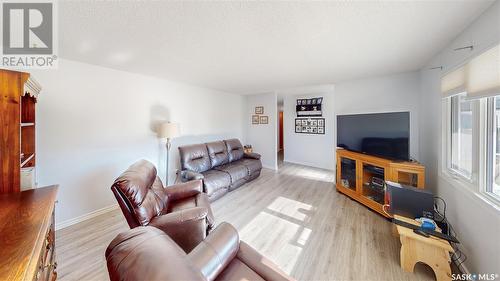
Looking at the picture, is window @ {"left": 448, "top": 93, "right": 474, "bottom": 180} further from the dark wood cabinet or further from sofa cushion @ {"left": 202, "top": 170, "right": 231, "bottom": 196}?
the dark wood cabinet

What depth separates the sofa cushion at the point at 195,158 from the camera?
127 inches

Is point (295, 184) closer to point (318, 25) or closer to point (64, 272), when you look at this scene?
point (318, 25)

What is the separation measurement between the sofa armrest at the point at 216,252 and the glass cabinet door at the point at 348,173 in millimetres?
2741

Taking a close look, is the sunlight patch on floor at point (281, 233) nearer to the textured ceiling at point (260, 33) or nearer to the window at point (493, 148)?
the window at point (493, 148)

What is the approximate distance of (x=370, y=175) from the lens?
2900 millimetres

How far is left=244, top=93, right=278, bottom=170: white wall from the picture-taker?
5062mm

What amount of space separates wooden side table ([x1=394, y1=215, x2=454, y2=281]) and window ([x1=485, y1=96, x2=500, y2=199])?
59 centimetres

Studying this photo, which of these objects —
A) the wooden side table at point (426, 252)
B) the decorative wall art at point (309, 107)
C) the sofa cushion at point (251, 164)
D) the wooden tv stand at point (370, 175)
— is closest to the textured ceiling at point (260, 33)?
the wooden tv stand at point (370, 175)

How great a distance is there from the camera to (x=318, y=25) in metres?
1.54

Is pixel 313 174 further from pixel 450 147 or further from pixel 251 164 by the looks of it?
pixel 450 147

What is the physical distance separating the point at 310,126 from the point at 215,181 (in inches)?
148

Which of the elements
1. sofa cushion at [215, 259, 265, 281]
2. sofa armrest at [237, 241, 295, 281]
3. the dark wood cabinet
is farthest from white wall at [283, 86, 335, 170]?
the dark wood cabinet

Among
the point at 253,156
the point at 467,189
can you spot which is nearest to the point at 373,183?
the point at 467,189

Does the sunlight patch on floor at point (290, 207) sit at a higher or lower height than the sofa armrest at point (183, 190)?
lower
